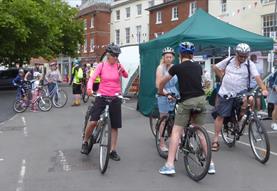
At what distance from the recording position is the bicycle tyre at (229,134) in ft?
28.0

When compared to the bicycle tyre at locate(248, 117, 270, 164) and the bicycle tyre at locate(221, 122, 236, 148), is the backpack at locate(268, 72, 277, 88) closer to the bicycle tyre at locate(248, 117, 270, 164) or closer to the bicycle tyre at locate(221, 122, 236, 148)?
the bicycle tyre at locate(221, 122, 236, 148)

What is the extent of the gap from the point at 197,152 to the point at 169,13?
43.0 m

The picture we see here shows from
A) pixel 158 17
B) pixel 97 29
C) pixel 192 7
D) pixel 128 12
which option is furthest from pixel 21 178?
pixel 97 29

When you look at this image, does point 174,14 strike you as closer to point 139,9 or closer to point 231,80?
point 139,9

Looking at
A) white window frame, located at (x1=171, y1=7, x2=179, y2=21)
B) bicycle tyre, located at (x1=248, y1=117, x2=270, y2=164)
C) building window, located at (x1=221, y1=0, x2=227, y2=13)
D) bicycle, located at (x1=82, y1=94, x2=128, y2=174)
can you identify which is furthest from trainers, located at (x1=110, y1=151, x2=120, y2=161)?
white window frame, located at (x1=171, y1=7, x2=179, y2=21)

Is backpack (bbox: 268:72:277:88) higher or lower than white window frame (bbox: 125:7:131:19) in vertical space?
lower

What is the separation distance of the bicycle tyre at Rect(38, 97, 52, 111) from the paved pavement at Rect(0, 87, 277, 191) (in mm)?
6001

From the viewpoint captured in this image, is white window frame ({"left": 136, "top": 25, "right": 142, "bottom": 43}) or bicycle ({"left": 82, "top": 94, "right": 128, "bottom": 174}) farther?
white window frame ({"left": 136, "top": 25, "right": 142, "bottom": 43})

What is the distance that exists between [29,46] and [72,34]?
706 inches

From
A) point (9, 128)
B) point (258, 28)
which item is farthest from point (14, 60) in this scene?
point (9, 128)

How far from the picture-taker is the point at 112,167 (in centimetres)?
737

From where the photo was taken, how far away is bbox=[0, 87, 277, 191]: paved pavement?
629cm

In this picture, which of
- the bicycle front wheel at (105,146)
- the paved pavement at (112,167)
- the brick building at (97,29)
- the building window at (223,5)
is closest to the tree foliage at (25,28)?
the building window at (223,5)

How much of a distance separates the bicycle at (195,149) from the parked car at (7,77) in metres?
30.3
